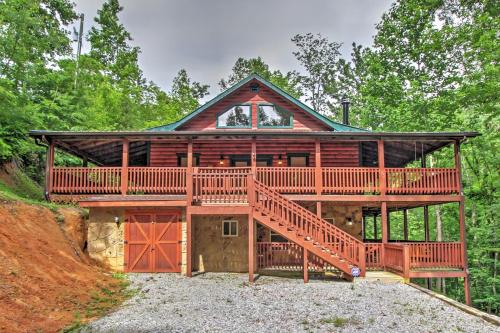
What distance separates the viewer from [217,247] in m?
15.4

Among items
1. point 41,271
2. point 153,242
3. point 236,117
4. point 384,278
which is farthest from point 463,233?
point 41,271

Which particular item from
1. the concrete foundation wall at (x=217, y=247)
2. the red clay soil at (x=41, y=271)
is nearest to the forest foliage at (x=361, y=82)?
the red clay soil at (x=41, y=271)

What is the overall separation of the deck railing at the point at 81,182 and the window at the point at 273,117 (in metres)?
7.42

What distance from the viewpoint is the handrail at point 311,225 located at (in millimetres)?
12633

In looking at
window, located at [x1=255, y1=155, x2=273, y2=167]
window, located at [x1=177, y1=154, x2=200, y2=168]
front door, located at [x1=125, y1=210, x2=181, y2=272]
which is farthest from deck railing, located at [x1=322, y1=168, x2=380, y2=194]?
window, located at [x1=177, y1=154, x2=200, y2=168]

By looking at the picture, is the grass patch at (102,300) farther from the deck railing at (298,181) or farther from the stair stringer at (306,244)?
the stair stringer at (306,244)

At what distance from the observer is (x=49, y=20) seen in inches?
1264

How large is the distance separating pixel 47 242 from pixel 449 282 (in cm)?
2817

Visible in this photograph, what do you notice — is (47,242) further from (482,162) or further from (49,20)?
(49,20)

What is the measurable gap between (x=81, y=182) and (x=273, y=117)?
9.40 meters

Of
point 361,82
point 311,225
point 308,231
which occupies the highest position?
point 361,82

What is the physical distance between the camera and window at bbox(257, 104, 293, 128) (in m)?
18.4

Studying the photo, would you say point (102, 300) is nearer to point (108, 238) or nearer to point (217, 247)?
point (108, 238)

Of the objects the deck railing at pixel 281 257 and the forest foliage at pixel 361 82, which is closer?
the deck railing at pixel 281 257
